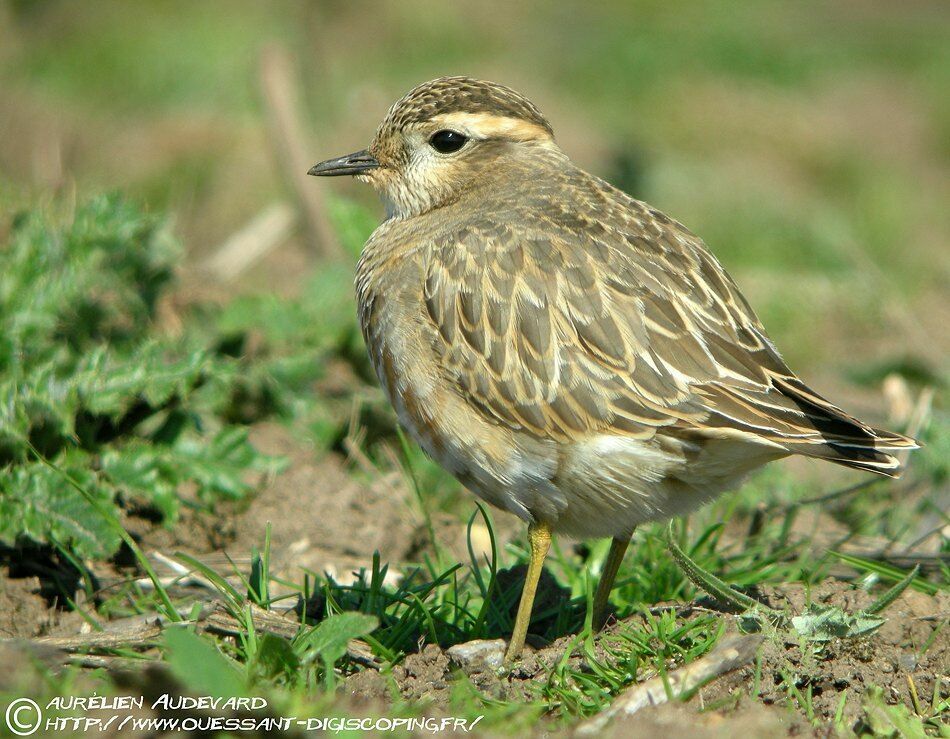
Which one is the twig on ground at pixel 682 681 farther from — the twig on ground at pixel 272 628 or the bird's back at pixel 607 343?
the twig on ground at pixel 272 628

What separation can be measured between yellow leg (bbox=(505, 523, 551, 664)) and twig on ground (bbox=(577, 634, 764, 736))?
0.62m

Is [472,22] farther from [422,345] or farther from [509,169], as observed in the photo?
[422,345]

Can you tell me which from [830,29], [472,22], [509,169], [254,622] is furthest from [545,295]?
[830,29]

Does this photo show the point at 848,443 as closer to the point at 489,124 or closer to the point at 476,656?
the point at 476,656

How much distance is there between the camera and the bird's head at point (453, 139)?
5801mm

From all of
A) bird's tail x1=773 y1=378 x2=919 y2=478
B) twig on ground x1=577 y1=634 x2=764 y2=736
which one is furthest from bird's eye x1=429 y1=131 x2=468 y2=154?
twig on ground x1=577 y1=634 x2=764 y2=736

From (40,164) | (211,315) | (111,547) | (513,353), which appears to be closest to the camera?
(513,353)

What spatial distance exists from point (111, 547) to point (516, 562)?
1.79m

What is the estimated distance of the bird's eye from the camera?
19.1ft

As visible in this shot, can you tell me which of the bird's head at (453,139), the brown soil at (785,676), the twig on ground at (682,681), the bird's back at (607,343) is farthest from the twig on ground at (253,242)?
the twig on ground at (682,681)

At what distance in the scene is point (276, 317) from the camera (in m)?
7.04

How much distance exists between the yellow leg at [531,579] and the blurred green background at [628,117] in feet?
9.55

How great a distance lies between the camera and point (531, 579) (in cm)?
491

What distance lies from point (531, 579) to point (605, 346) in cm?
100
